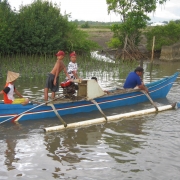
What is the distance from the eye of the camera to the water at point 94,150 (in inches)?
217

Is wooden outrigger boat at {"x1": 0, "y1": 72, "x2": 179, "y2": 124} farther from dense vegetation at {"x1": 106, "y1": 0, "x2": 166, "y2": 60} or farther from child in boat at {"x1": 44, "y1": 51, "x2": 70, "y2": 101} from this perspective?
dense vegetation at {"x1": 106, "y1": 0, "x2": 166, "y2": 60}

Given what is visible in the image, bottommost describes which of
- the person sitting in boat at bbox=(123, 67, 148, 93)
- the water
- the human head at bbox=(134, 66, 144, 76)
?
the water

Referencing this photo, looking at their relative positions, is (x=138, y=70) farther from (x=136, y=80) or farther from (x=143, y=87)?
(x=143, y=87)

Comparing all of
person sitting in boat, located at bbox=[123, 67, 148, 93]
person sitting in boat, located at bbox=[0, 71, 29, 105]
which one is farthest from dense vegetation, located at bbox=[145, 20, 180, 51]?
person sitting in boat, located at bbox=[0, 71, 29, 105]

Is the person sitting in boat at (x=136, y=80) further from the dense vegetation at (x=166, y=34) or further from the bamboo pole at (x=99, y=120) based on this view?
the dense vegetation at (x=166, y=34)

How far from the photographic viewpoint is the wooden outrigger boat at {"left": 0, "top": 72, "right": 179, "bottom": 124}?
311 inches

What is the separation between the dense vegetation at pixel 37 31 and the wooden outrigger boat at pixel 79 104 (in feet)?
40.9

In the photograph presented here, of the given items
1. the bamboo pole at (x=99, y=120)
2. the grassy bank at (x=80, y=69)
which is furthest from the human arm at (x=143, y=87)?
the grassy bank at (x=80, y=69)

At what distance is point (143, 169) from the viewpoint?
5664mm

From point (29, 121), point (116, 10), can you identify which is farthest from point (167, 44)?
point (29, 121)

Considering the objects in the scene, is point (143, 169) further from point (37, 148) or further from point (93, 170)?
point (37, 148)

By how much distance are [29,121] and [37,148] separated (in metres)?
1.74

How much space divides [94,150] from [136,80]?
13.0ft

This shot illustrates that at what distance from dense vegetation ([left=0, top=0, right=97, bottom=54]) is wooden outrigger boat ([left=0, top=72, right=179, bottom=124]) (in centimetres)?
1247
